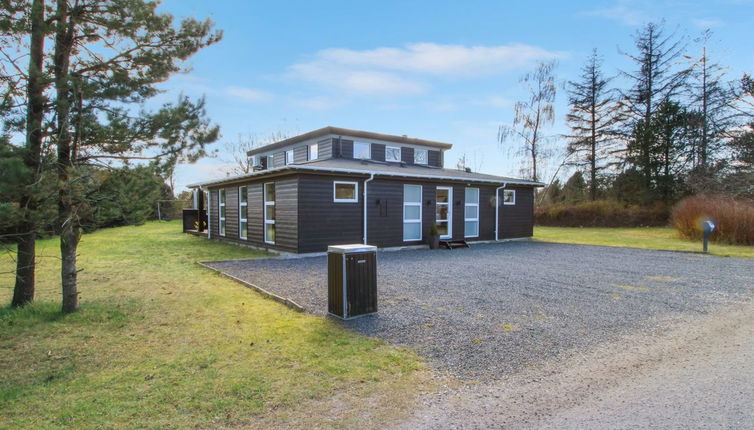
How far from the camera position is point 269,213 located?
1263 centimetres

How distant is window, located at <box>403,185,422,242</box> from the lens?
13.4 m

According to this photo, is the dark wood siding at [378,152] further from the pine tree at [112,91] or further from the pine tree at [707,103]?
the pine tree at [707,103]

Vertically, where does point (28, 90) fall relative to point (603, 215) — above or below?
above

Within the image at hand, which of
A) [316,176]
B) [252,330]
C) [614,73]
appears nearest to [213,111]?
[252,330]

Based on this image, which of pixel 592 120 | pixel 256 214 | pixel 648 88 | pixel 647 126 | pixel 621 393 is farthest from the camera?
pixel 592 120

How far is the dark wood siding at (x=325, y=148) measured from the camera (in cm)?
1659

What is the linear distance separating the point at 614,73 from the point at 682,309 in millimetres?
31043

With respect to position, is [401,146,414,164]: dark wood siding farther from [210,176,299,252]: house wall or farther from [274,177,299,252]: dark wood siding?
[274,177,299,252]: dark wood siding

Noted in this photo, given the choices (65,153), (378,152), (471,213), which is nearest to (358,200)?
(471,213)

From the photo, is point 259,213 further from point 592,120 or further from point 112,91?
point 592,120

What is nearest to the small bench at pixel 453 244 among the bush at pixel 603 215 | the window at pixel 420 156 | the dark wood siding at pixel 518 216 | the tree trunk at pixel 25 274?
the dark wood siding at pixel 518 216

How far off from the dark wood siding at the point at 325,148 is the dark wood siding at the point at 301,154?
3.87 feet

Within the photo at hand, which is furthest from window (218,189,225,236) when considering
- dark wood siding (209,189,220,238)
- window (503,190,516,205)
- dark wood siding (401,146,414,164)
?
window (503,190,516,205)

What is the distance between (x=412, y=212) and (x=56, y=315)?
403 inches
